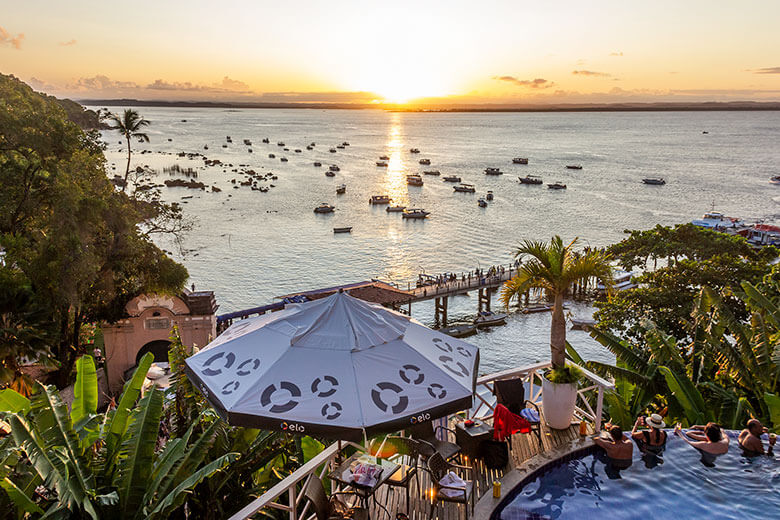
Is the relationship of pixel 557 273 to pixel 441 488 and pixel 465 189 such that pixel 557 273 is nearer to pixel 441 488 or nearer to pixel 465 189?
pixel 441 488

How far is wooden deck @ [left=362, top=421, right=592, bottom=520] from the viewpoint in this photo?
7.41m

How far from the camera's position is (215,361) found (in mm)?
7547

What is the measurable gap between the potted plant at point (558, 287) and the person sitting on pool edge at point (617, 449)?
77 cm

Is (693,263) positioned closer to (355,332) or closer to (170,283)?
(355,332)

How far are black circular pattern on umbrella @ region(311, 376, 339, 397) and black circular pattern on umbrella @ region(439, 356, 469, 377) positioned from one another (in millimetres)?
1742

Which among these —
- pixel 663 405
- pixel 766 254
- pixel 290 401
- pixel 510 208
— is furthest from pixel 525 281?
pixel 510 208

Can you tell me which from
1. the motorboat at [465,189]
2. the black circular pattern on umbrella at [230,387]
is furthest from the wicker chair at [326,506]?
the motorboat at [465,189]

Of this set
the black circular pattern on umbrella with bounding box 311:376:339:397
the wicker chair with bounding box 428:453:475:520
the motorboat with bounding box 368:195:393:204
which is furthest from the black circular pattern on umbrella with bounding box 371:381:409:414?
the motorboat with bounding box 368:195:393:204

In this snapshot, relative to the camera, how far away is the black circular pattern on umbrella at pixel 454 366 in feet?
24.7

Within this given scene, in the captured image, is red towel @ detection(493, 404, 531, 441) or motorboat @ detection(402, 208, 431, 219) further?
motorboat @ detection(402, 208, 431, 219)

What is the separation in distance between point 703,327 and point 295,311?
480 inches

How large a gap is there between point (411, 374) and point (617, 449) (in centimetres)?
478

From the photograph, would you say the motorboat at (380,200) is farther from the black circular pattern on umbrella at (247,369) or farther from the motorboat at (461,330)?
the black circular pattern on umbrella at (247,369)

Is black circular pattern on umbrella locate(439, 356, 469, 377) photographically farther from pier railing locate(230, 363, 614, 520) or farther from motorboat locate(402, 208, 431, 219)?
motorboat locate(402, 208, 431, 219)
